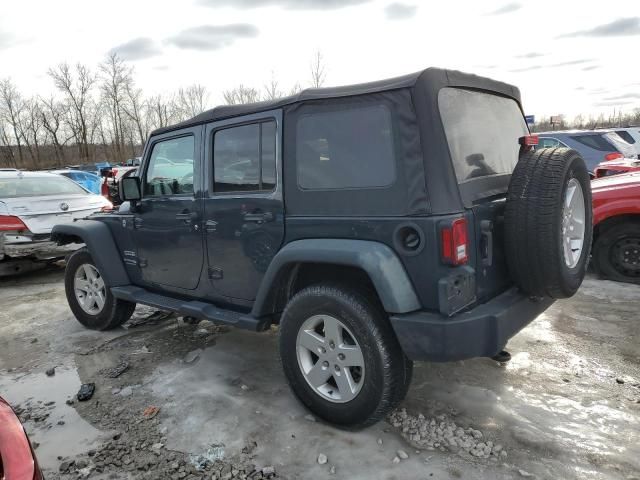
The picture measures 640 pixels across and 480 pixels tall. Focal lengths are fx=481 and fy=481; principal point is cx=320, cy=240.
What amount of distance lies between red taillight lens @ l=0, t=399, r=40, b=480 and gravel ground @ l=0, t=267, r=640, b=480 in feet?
2.79

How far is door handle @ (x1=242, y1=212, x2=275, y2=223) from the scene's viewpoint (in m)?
3.07

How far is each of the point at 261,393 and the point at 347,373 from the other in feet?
2.82

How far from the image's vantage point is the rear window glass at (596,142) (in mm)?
10422

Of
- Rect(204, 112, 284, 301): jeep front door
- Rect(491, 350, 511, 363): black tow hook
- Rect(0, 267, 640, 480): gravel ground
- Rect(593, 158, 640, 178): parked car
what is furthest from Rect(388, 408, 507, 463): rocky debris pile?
Rect(593, 158, 640, 178): parked car

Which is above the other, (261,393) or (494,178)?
(494,178)

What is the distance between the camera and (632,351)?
3713mm

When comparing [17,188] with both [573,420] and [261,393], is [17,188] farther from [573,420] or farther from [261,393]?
[573,420]

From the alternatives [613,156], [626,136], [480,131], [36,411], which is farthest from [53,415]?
[626,136]

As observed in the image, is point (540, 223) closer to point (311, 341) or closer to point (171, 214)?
point (311, 341)

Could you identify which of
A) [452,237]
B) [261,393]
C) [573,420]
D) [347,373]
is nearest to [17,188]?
[261,393]

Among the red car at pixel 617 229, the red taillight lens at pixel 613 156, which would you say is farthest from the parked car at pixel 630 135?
the red car at pixel 617 229

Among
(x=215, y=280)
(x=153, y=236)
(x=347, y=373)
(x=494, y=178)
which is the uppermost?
(x=494, y=178)

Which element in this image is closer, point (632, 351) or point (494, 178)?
point (494, 178)

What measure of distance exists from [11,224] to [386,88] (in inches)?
230
